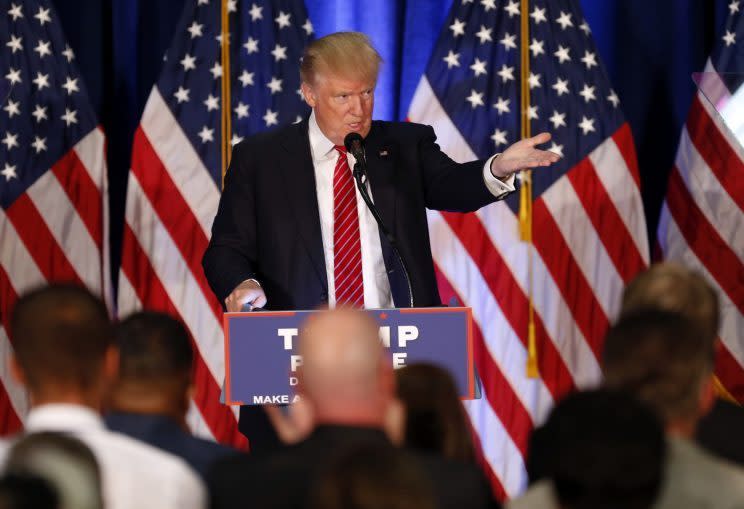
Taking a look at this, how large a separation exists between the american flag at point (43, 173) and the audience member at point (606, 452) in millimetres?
4124

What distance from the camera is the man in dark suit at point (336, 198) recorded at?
4.07 metres

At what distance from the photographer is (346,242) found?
4129 millimetres

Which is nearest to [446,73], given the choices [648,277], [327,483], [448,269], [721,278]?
[448,269]

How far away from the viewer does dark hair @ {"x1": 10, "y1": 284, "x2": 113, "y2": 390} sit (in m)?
2.43

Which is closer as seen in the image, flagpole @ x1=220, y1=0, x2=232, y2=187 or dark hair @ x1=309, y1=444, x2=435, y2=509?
dark hair @ x1=309, y1=444, x2=435, y2=509

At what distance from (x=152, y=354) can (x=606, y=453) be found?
99cm

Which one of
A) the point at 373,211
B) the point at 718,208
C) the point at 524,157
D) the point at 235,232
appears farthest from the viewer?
the point at 718,208

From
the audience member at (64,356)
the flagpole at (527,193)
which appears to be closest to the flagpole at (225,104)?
the flagpole at (527,193)

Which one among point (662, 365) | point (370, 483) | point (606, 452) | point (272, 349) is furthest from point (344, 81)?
point (370, 483)

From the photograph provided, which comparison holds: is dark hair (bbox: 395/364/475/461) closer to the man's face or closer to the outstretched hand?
the outstretched hand

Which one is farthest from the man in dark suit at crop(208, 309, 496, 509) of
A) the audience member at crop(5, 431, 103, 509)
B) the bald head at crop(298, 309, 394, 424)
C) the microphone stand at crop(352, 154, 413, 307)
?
the microphone stand at crop(352, 154, 413, 307)

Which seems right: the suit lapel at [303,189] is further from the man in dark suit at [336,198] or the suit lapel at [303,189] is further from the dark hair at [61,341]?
the dark hair at [61,341]

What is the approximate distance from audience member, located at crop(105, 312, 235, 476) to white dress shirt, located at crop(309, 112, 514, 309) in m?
1.51

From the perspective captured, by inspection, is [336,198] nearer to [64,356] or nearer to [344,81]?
[344,81]
